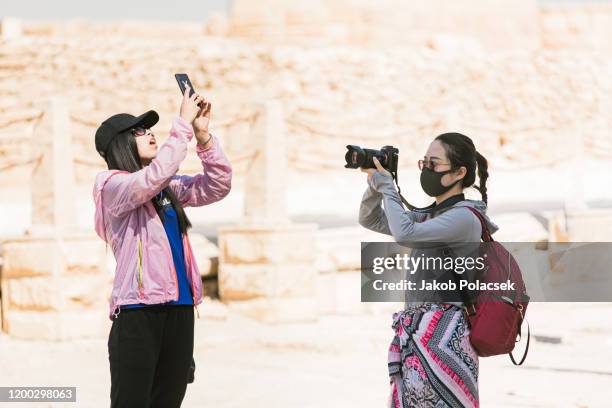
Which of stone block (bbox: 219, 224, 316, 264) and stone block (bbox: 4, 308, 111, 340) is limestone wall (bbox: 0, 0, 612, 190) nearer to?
stone block (bbox: 219, 224, 316, 264)

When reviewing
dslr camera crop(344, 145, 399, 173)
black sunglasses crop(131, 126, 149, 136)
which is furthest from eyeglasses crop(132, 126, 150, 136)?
dslr camera crop(344, 145, 399, 173)

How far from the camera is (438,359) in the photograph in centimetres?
375

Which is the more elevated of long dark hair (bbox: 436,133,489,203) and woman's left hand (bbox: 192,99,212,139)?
woman's left hand (bbox: 192,99,212,139)

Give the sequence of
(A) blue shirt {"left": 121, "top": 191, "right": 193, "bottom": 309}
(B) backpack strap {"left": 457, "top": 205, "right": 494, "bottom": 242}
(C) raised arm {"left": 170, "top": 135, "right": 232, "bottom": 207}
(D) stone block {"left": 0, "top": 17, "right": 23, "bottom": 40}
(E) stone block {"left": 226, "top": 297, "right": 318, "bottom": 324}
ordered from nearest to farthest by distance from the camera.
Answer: (B) backpack strap {"left": 457, "top": 205, "right": 494, "bottom": 242}
(A) blue shirt {"left": 121, "top": 191, "right": 193, "bottom": 309}
(C) raised arm {"left": 170, "top": 135, "right": 232, "bottom": 207}
(E) stone block {"left": 226, "top": 297, "right": 318, "bottom": 324}
(D) stone block {"left": 0, "top": 17, "right": 23, "bottom": 40}

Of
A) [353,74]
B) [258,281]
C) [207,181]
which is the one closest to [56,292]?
[258,281]

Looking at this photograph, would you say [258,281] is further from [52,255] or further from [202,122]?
[202,122]

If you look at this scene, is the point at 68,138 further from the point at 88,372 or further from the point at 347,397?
the point at 347,397

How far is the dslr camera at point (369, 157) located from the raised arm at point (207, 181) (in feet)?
1.84

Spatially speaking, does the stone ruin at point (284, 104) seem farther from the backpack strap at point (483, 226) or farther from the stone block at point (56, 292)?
the backpack strap at point (483, 226)

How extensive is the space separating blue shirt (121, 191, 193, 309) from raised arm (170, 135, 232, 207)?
16 centimetres

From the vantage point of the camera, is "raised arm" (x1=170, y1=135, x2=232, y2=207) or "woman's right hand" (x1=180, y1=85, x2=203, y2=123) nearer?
"woman's right hand" (x1=180, y1=85, x2=203, y2=123)

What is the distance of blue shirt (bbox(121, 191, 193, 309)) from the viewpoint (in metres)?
4.00

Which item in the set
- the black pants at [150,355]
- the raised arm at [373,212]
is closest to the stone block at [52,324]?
the black pants at [150,355]

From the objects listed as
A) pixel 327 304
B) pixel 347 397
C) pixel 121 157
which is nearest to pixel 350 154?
pixel 121 157
